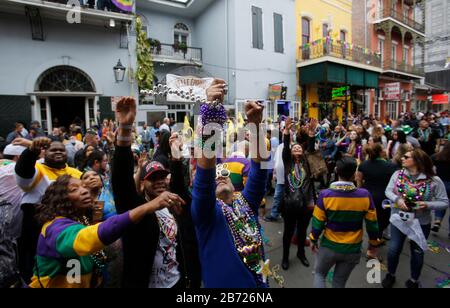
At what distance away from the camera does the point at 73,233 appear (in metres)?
1.43

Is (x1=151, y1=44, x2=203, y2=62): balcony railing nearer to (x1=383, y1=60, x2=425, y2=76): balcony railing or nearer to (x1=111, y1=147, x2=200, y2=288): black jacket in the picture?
(x1=111, y1=147, x2=200, y2=288): black jacket

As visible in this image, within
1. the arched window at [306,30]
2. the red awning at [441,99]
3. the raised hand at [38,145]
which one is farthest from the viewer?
the red awning at [441,99]

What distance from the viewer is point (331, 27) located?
16.3m

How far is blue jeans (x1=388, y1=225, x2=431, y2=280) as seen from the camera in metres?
2.85

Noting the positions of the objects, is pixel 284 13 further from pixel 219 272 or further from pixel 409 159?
pixel 219 272

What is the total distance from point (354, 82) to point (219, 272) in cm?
1622

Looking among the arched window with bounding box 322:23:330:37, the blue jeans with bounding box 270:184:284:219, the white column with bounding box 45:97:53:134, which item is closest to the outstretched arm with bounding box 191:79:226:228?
the blue jeans with bounding box 270:184:284:219

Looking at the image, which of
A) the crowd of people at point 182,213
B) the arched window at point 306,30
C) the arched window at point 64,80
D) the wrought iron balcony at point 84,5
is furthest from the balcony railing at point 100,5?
the arched window at point 306,30

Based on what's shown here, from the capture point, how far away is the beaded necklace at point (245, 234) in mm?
1531

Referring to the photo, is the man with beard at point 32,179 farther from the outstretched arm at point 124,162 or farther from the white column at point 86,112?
the white column at point 86,112

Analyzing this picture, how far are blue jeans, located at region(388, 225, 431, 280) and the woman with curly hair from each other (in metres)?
2.90

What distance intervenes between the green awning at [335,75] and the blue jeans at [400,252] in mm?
11934

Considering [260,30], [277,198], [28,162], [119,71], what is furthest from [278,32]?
[28,162]

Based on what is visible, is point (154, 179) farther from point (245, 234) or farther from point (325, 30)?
point (325, 30)
